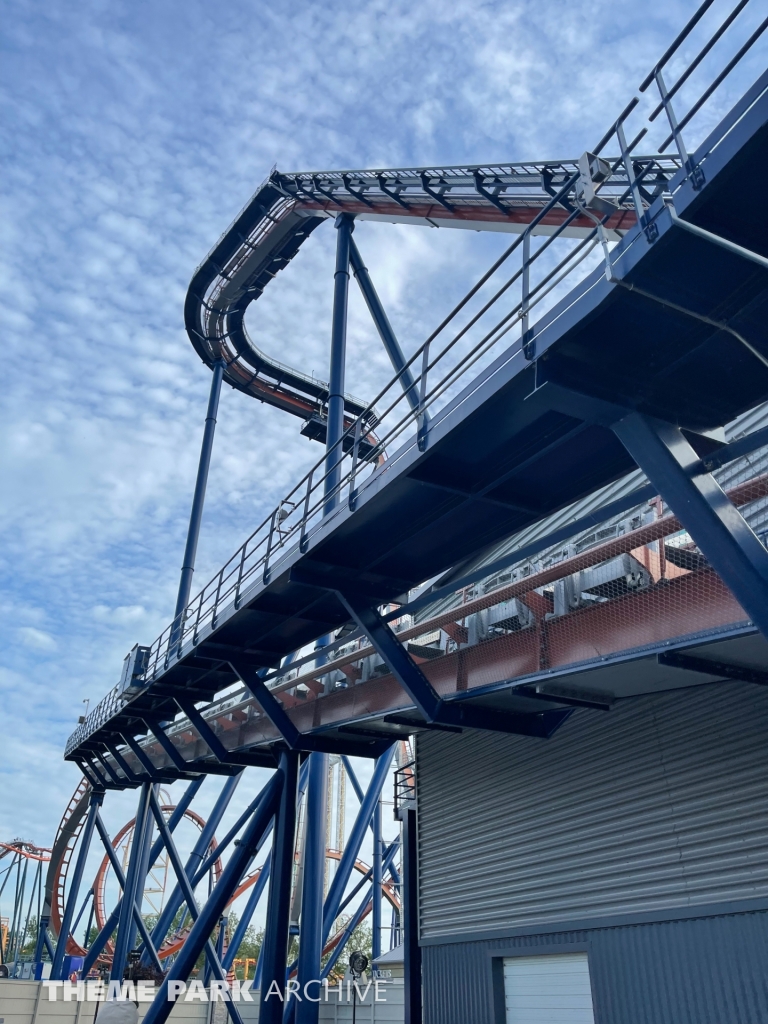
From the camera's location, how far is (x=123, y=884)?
20328 millimetres

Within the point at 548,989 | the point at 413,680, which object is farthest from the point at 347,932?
the point at 413,680

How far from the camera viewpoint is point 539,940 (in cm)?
967

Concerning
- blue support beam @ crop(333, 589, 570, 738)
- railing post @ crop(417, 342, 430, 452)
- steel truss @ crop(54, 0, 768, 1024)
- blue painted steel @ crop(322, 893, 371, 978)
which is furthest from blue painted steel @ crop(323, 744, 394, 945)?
railing post @ crop(417, 342, 430, 452)

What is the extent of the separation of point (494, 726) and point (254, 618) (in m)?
3.72

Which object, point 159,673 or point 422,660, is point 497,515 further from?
point 159,673

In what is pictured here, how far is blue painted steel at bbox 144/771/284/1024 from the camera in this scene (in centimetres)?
1232

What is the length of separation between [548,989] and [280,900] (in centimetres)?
445

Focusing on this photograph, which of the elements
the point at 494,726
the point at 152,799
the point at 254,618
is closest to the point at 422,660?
the point at 494,726

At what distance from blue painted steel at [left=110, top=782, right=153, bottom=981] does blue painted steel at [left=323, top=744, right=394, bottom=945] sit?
4672mm

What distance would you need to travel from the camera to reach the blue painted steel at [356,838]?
1808cm

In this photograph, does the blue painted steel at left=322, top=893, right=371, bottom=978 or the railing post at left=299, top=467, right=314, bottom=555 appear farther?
the blue painted steel at left=322, top=893, right=371, bottom=978

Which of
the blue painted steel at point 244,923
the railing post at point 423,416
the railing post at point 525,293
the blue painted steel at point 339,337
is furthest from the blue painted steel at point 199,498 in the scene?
the railing post at point 525,293

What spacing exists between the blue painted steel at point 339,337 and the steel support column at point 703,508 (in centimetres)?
1070

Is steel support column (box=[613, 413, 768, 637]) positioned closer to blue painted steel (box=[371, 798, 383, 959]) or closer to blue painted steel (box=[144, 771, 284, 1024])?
blue painted steel (box=[144, 771, 284, 1024])
